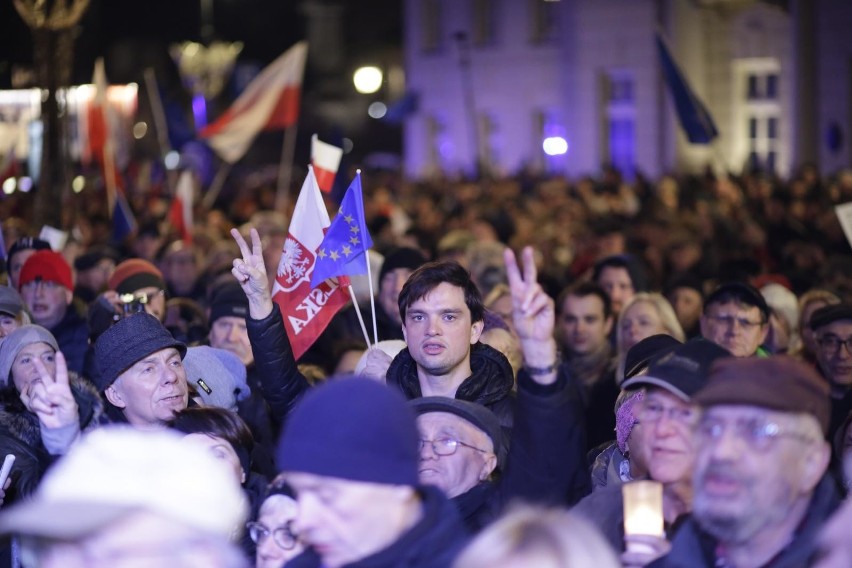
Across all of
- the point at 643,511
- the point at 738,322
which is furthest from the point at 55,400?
the point at 738,322

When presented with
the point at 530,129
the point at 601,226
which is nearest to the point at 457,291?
the point at 601,226

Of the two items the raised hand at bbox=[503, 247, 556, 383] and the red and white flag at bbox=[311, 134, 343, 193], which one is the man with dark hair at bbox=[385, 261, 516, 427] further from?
the red and white flag at bbox=[311, 134, 343, 193]

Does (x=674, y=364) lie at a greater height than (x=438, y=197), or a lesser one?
greater

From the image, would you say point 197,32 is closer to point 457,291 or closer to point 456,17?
point 456,17

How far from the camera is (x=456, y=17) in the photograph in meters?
44.5

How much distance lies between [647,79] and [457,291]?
1255 inches

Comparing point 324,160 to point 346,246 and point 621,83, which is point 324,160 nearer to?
point 346,246

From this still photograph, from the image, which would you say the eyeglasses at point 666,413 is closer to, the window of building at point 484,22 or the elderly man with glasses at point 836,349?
the elderly man with glasses at point 836,349

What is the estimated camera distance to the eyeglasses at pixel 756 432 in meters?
3.79

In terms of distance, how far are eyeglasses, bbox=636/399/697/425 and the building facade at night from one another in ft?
79.7

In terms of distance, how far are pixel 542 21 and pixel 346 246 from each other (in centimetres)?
3566

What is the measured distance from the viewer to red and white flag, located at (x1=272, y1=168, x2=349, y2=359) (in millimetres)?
7906

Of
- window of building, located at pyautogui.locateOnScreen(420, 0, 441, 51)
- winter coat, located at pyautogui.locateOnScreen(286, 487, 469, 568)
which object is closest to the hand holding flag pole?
winter coat, located at pyautogui.locateOnScreen(286, 487, 469, 568)

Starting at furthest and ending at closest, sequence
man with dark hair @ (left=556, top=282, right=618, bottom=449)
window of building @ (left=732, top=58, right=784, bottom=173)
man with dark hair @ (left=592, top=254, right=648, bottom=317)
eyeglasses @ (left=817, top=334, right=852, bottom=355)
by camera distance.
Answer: window of building @ (left=732, top=58, right=784, bottom=173) → man with dark hair @ (left=592, top=254, right=648, bottom=317) → man with dark hair @ (left=556, top=282, right=618, bottom=449) → eyeglasses @ (left=817, top=334, right=852, bottom=355)
